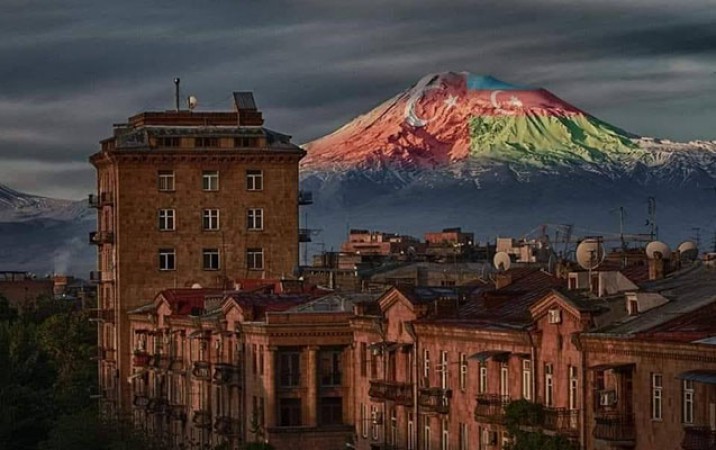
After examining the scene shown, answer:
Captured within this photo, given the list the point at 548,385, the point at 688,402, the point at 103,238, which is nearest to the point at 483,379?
the point at 548,385

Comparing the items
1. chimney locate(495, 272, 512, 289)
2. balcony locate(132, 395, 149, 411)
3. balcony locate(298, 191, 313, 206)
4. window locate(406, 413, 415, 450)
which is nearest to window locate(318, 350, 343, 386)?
chimney locate(495, 272, 512, 289)

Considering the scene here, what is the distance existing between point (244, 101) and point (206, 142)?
761cm

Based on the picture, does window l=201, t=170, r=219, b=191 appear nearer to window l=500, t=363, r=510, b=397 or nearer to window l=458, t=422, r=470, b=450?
window l=458, t=422, r=470, b=450

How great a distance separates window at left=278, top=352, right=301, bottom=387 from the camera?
110m

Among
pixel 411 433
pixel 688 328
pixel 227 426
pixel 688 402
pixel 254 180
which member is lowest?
pixel 227 426

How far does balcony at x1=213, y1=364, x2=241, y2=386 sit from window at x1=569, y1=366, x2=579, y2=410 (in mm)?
39964

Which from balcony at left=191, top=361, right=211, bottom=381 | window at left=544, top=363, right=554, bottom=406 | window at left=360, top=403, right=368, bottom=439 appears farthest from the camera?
balcony at left=191, top=361, right=211, bottom=381

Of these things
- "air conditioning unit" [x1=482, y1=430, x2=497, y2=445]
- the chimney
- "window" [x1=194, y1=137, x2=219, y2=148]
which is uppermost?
"window" [x1=194, y1=137, x2=219, y2=148]

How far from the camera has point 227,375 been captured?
117m

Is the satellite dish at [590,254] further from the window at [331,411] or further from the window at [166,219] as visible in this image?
the window at [166,219]

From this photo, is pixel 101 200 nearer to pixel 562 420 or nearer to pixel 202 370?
pixel 202 370

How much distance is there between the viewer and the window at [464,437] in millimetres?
87750

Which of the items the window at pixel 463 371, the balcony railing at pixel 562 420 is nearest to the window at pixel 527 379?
the balcony railing at pixel 562 420

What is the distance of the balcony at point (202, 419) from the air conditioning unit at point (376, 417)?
66.9 ft
